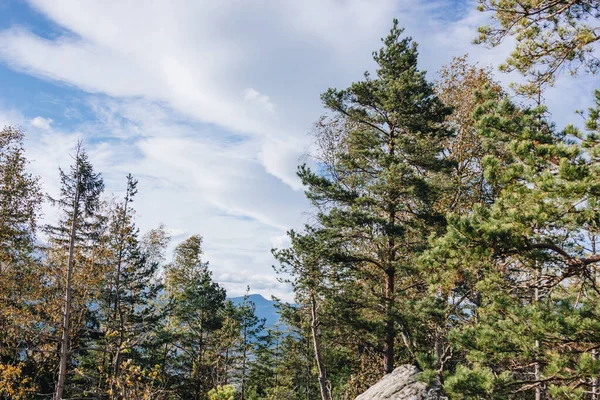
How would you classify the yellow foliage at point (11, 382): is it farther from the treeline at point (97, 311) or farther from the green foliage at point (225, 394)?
the green foliage at point (225, 394)

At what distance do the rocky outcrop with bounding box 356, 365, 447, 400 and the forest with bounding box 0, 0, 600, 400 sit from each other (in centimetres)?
92

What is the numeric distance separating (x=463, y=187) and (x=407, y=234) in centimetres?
261

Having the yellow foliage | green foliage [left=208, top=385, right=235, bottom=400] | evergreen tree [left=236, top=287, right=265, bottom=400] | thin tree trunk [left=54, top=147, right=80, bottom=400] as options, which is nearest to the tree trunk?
green foliage [left=208, top=385, right=235, bottom=400]

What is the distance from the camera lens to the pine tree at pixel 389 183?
10.5 metres

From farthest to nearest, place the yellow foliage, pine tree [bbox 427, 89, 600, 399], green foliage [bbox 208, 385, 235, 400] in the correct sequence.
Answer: the yellow foliage < green foliage [bbox 208, 385, 235, 400] < pine tree [bbox 427, 89, 600, 399]

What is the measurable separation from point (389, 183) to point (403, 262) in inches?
98.2

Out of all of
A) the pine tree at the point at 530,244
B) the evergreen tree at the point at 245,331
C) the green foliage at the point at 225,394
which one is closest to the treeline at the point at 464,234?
the pine tree at the point at 530,244

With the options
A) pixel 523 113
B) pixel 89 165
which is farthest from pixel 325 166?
pixel 523 113

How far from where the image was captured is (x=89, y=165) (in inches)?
493

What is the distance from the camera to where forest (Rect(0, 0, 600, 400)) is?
475cm

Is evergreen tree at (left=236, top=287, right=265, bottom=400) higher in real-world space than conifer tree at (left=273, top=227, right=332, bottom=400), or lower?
lower

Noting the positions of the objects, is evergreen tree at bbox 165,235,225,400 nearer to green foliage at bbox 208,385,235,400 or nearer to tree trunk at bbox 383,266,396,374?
tree trunk at bbox 383,266,396,374

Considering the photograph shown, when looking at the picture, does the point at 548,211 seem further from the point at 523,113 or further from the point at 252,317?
the point at 252,317

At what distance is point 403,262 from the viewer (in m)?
10.9
